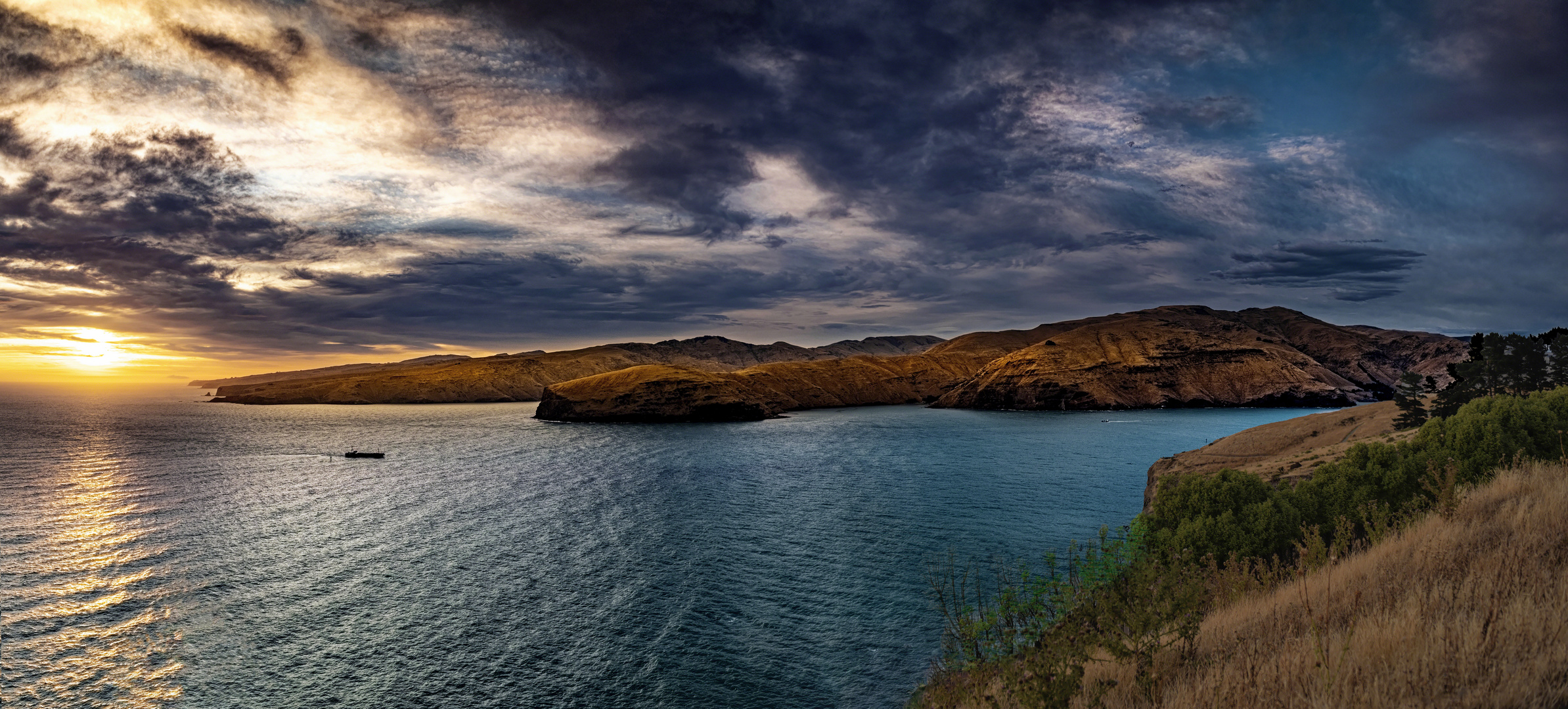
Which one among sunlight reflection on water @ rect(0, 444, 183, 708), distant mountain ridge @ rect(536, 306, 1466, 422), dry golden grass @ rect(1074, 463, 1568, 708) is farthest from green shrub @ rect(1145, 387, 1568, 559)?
distant mountain ridge @ rect(536, 306, 1466, 422)

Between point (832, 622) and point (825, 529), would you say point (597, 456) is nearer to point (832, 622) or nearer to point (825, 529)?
point (825, 529)

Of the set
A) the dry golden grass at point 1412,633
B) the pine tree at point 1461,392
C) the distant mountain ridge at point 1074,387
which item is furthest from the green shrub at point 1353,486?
the distant mountain ridge at point 1074,387

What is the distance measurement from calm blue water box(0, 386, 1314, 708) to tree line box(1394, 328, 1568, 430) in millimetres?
20845

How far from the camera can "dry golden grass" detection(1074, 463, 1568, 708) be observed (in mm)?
6750

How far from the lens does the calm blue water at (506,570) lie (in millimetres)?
22094

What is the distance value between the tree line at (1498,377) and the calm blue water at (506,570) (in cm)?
2084

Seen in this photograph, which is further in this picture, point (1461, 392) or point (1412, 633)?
point (1461, 392)

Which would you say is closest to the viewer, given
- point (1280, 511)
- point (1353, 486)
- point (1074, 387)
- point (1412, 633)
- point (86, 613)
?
point (1412, 633)

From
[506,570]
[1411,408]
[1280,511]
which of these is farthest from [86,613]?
→ [1411,408]

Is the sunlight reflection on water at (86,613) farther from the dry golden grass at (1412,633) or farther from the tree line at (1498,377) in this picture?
the tree line at (1498,377)

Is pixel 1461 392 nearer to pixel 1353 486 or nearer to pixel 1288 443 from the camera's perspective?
pixel 1288 443

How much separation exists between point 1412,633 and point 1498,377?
231 feet

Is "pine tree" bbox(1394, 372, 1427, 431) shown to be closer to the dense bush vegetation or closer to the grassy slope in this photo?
the dense bush vegetation

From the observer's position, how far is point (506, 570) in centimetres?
3391
